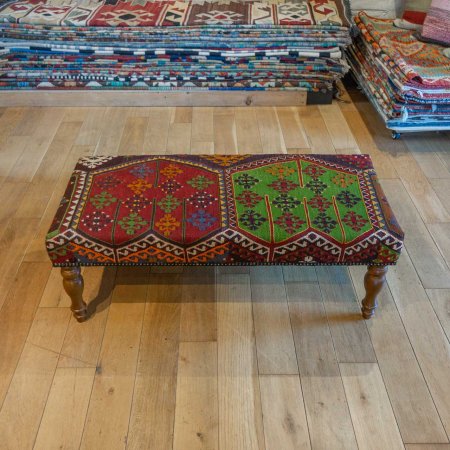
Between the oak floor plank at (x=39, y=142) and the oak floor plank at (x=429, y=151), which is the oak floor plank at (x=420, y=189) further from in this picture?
the oak floor plank at (x=39, y=142)

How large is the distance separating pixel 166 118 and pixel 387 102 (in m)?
1.22

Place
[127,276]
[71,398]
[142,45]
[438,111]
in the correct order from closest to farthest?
[71,398] → [127,276] → [438,111] → [142,45]

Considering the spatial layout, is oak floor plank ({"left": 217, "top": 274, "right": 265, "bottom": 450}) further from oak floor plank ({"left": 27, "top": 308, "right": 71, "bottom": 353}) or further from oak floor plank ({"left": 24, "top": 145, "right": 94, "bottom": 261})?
oak floor plank ({"left": 24, "top": 145, "right": 94, "bottom": 261})

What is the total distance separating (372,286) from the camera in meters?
1.59

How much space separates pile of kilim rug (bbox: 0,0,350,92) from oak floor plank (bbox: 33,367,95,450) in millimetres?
1923

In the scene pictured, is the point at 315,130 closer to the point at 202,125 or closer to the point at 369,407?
the point at 202,125

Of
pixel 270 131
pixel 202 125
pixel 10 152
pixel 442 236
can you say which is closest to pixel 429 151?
pixel 442 236

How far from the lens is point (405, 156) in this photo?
8.29ft

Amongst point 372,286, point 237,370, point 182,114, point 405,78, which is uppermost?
point 405,78

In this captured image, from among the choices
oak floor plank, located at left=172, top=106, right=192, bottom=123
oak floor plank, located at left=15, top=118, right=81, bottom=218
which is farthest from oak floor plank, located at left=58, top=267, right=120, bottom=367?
oak floor plank, located at left=172, top=106, right=192, bottom=123

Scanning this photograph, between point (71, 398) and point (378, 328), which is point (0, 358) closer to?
point (71, 398)

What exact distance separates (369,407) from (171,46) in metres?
2.21

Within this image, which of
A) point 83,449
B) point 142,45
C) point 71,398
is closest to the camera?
point 83,449

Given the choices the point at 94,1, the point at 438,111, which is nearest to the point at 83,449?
the point at 438,111
